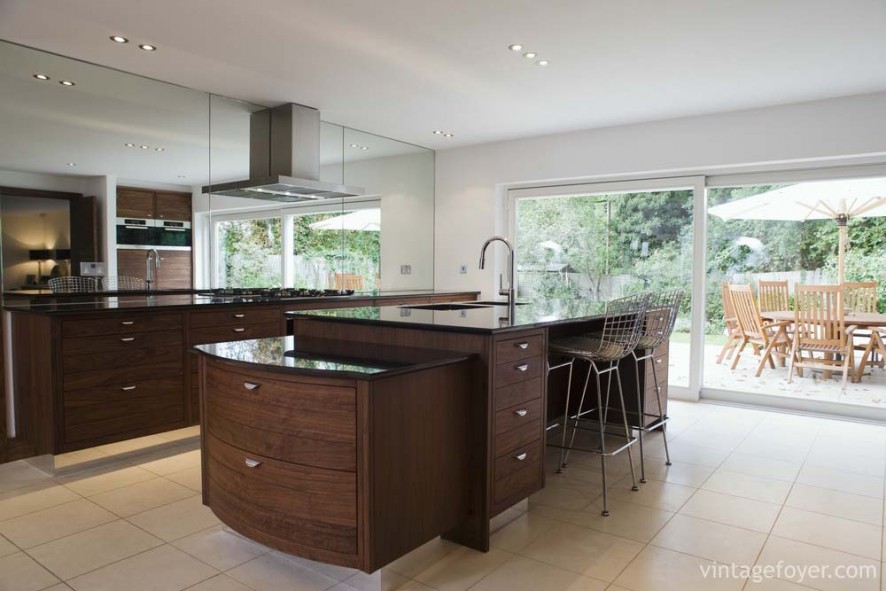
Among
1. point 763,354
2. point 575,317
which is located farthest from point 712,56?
point 763,354

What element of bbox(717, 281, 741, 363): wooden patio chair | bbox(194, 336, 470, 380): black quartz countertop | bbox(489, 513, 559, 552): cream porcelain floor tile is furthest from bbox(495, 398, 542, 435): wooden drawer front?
bbox(717, 281, 741, 363): wooden patio chair

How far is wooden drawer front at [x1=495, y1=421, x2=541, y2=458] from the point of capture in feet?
7.50

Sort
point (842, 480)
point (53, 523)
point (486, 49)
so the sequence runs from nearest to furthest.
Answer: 1. point (53, 523)
2. point (842, 480)
3. point (486, 49)

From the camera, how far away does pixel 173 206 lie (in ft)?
13.9

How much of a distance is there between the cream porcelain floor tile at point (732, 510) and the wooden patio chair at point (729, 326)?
2.50m

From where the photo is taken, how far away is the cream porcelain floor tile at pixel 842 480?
9.65 ft

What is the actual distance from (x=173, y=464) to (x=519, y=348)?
225 centimetres

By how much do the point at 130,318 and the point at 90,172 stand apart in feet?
3.74

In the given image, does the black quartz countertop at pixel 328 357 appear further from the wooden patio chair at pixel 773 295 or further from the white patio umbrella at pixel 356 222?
the wooden patio chair at pixel 773 295

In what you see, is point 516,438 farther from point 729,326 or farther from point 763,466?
point 729,326

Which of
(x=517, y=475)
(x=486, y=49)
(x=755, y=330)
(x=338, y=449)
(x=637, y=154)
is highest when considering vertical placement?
(x=486, y=49)

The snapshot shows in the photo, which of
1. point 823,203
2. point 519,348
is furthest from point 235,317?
point 823,203

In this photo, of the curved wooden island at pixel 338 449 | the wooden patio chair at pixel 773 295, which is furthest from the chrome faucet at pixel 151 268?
the wooden patio chair at pixel 773 295

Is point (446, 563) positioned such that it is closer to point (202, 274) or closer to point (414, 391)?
point (414, 391)
